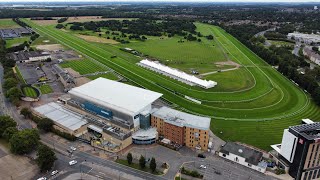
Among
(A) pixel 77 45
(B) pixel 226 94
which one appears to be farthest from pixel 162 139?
(A) pixel 77 45

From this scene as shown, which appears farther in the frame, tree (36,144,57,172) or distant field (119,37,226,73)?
distant field (119,37,226,73)

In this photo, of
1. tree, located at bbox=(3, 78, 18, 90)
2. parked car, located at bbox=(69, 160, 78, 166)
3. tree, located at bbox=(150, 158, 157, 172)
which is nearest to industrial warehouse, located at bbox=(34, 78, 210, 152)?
parked car, located at bbox=(69, 160, 78, 166)

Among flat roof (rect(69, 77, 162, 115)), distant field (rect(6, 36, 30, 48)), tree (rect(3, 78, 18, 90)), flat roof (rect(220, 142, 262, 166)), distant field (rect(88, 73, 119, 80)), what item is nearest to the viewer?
flat roof (rect(220, 142, 262, 166))

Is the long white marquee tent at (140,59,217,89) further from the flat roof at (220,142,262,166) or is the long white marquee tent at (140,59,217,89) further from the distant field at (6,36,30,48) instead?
the distant field at (6,36,30,48)

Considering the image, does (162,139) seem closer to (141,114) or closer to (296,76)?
(141,114)

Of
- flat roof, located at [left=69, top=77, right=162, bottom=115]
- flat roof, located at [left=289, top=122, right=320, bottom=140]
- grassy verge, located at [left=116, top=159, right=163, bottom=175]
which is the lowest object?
grassy verge, located at [left=116, top=159, right=163, bottom=175]

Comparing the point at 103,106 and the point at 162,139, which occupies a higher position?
the point at 103,106
